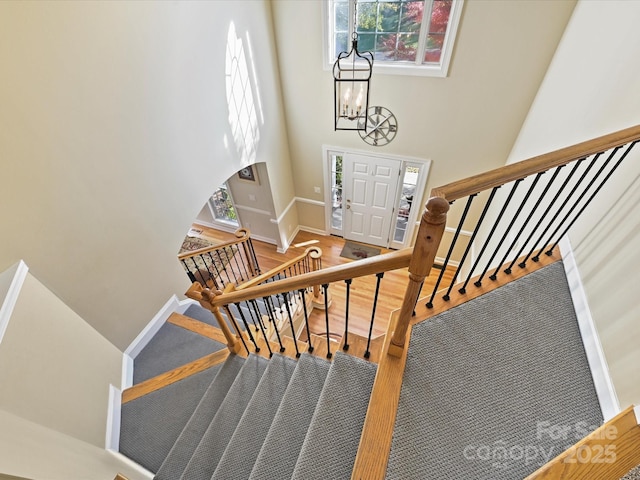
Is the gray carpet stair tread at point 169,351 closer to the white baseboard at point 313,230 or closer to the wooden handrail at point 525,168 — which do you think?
the wooden handrail at point 525,168

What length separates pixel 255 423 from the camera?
1.75 meters

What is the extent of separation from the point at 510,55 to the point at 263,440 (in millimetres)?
4324

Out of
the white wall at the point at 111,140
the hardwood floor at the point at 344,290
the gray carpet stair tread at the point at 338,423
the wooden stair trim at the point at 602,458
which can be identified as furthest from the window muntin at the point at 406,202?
the wooden stair trim at the point at 602,458

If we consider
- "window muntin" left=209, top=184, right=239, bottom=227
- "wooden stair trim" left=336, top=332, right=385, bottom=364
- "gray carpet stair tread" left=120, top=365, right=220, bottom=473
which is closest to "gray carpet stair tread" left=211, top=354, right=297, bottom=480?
"wooden stair trim" left=336, top=332, right=385, bottom=364

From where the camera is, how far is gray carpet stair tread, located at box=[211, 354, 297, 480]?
5.25 ft

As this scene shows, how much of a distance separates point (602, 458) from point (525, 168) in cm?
108

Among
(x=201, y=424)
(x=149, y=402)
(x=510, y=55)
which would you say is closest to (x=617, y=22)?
(x=510, y=55)

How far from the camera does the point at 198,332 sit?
299 cm

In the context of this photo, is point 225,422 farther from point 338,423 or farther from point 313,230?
point 313,230

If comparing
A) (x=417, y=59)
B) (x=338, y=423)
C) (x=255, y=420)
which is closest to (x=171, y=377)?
(x=255, y=420)

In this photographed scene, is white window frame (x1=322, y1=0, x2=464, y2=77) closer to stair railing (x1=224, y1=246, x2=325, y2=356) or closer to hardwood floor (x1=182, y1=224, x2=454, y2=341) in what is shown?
stair railing (x1=224, y1=246, x2=325, y2=356)

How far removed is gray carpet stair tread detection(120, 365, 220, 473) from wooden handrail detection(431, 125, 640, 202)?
2246 millimetres

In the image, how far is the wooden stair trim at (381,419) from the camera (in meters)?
1.16

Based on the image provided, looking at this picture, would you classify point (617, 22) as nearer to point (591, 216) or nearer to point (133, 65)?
point (591, 216)
